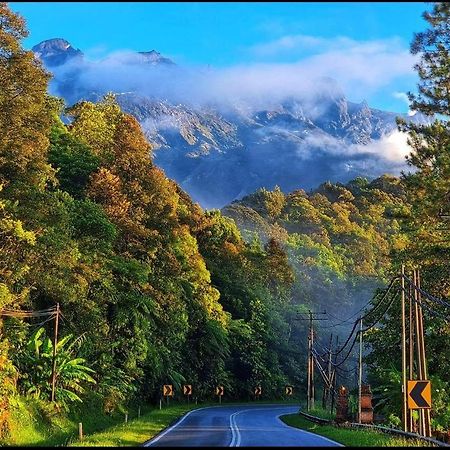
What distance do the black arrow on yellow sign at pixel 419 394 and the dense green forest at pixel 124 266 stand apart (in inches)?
331

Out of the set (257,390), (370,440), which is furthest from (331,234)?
(370,440)

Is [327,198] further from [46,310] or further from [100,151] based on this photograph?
[46,310]

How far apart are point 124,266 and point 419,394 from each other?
23.0 metres

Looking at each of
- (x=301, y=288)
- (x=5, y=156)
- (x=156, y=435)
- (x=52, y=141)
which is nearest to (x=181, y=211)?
(x=52, y=141)

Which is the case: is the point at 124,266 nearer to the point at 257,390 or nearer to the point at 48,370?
the point at 48,370

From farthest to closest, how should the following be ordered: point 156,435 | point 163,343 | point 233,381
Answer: point 233,381, point 163,343, point 156,435

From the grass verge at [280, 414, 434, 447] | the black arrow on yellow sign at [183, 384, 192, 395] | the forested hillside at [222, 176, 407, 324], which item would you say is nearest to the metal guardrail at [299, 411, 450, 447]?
the grass verge at [280, 414, 434, 447]

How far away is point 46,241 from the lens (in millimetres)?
30266

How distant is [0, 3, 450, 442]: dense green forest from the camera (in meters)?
27.9

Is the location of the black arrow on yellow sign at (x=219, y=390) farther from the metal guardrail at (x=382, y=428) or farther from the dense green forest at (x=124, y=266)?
the metal guardrail at (x=382, y=428)

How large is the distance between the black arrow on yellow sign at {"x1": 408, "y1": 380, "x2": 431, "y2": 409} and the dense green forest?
8.40 meters

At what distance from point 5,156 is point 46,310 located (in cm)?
888

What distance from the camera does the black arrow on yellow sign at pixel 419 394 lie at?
1931 cm

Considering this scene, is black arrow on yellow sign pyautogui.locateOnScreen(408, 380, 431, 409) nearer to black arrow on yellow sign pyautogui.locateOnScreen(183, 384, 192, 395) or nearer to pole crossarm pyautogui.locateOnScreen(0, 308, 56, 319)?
pole crossarm pyautogui.locateOnScreen(0, 308, 56, 319)
